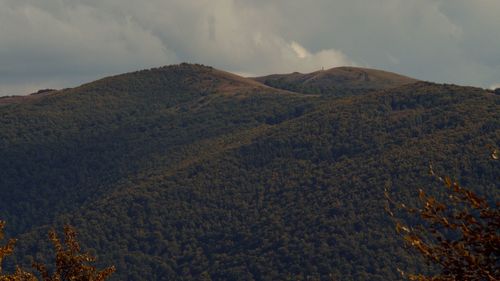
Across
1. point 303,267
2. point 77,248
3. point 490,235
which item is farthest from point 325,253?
point 490,235

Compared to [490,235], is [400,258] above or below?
below

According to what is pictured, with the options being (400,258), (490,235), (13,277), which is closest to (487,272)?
(490,235)

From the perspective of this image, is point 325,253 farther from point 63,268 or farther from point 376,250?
point 63,268

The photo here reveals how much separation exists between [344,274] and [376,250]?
29.5 feet

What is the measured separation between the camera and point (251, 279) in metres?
198

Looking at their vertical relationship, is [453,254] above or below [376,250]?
above

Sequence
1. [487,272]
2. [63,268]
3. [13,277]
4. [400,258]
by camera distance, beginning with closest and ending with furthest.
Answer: [487,272] < [13,277] < [63,268] < [400,258]

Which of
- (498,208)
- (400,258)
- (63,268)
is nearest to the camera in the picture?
(498,208)

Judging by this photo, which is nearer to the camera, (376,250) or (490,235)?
(490,235)

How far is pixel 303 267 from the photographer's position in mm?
195875

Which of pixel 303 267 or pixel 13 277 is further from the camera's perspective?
pixel 303 267

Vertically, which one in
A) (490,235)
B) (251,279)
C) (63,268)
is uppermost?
(490,235)

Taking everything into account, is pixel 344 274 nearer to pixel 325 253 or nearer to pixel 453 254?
pixel 325 253

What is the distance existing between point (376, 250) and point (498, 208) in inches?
6829
